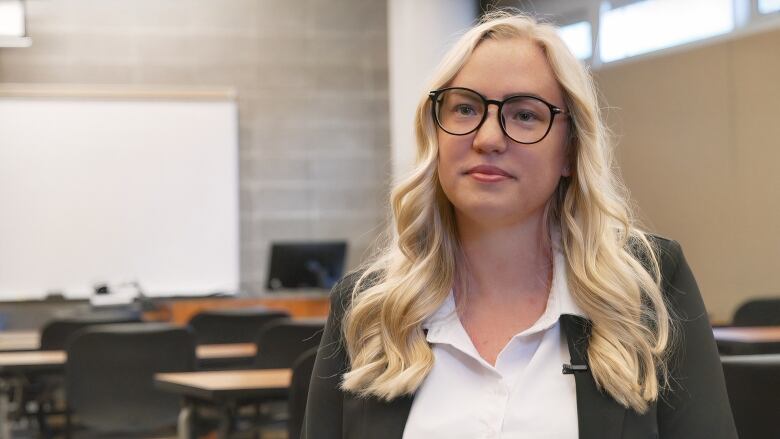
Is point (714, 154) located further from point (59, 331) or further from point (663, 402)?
point (663, 402)

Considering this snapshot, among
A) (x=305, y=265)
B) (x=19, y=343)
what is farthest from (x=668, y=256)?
(x=305, y=265)

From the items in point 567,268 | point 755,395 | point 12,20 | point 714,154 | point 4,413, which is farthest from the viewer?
point 12,20

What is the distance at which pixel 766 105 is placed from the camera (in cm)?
712

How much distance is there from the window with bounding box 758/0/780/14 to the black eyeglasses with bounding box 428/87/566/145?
630cm

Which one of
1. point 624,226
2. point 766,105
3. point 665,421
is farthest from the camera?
point 766,105

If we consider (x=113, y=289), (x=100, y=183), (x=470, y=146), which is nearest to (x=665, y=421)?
(x=470, y=146)

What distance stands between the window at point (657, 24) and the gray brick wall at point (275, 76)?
2906 millimetres

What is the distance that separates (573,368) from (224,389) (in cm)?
254

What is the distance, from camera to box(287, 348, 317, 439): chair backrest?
3199 mm

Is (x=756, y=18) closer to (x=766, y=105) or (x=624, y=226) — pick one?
(x=766, y=105)

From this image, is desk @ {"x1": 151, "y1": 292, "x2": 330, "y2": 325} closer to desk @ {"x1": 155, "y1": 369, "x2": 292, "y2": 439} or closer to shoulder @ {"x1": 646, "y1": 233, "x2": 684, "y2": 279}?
desk @ {"x1": 155, "y1": 369, "x2": 292, "y2": 439}

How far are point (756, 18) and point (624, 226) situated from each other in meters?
6.34

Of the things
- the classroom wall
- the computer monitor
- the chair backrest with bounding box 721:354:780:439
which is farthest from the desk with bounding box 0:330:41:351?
the chair backrest with bounding box 721:354:780:439

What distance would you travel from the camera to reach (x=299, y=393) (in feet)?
10.9
